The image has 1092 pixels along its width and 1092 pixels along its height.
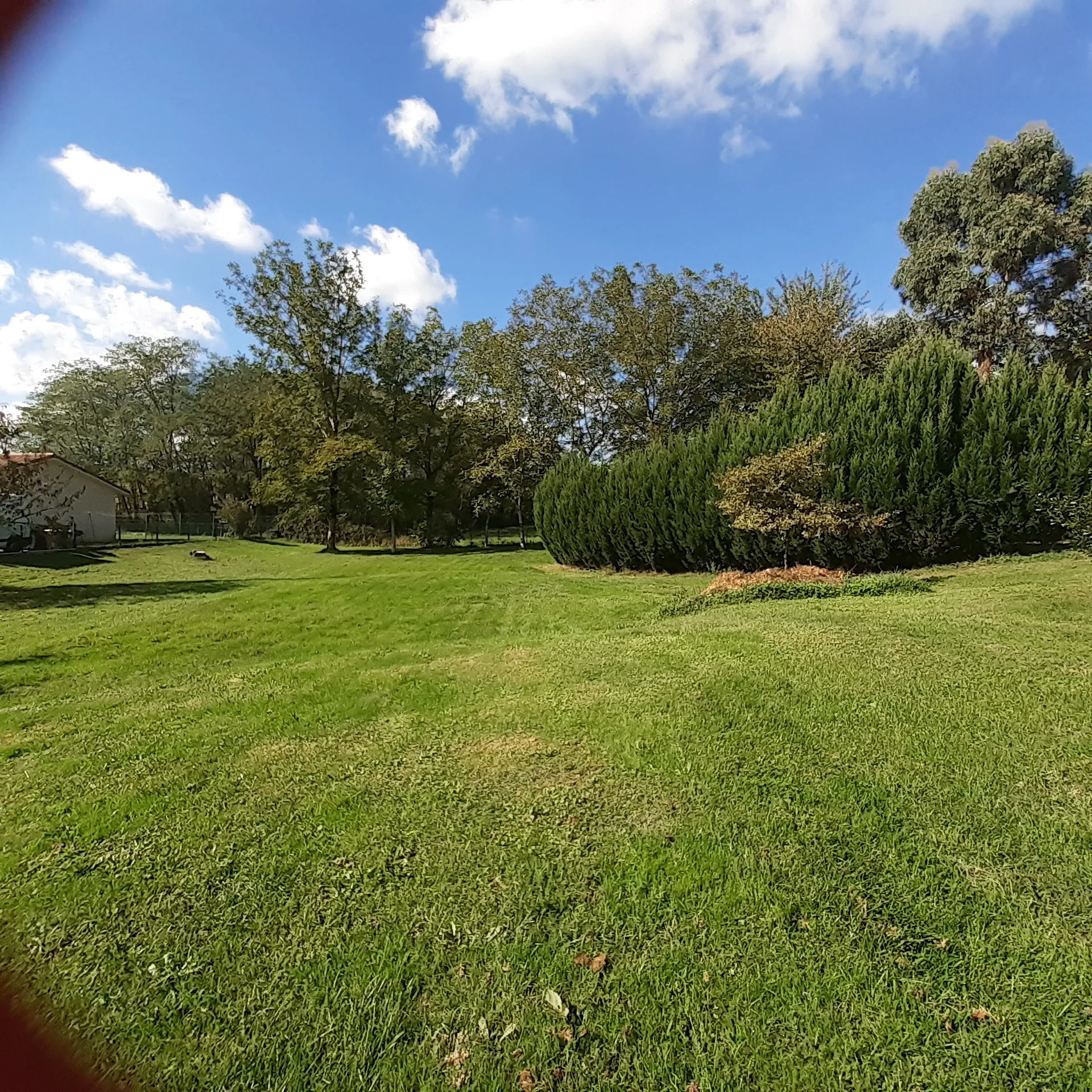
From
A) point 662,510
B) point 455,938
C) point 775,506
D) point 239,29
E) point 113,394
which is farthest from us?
point 113,394

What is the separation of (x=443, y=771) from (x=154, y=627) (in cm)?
738

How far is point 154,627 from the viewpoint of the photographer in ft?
29.3

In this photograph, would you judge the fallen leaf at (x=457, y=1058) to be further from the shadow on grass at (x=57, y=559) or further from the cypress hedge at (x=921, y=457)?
the shadow on grass at (x=57, y=559)

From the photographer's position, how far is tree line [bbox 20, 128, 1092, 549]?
20719mm

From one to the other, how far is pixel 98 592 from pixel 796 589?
1464 cm

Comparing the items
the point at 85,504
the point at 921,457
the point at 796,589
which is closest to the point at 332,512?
the point at 85,504

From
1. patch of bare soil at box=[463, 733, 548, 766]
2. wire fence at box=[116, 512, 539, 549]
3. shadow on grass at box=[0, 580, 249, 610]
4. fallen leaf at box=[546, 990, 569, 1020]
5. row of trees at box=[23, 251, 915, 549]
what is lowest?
fallen leaf at box=[546, 990, 569, 1020]

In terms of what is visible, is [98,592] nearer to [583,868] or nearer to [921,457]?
[583,868]

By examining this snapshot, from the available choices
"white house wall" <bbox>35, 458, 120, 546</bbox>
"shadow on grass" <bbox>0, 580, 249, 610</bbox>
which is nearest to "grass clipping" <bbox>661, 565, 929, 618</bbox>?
"shadow on grass" <bbox>0, 580, 249, 610</bbox>

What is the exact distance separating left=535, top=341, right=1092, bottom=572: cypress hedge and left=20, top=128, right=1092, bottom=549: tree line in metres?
2.74

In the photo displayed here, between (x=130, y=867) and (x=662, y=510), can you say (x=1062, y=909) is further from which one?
(x=662, y=510)

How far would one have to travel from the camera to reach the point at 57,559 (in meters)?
20.3

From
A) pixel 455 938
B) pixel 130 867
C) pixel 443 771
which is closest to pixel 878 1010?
pixel 455 938

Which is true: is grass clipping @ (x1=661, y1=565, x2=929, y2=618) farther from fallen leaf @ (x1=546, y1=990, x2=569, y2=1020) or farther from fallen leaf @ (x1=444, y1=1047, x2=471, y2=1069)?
fallen leaf @ (x1=444, y1=1047, x2=471, y2=1069)
